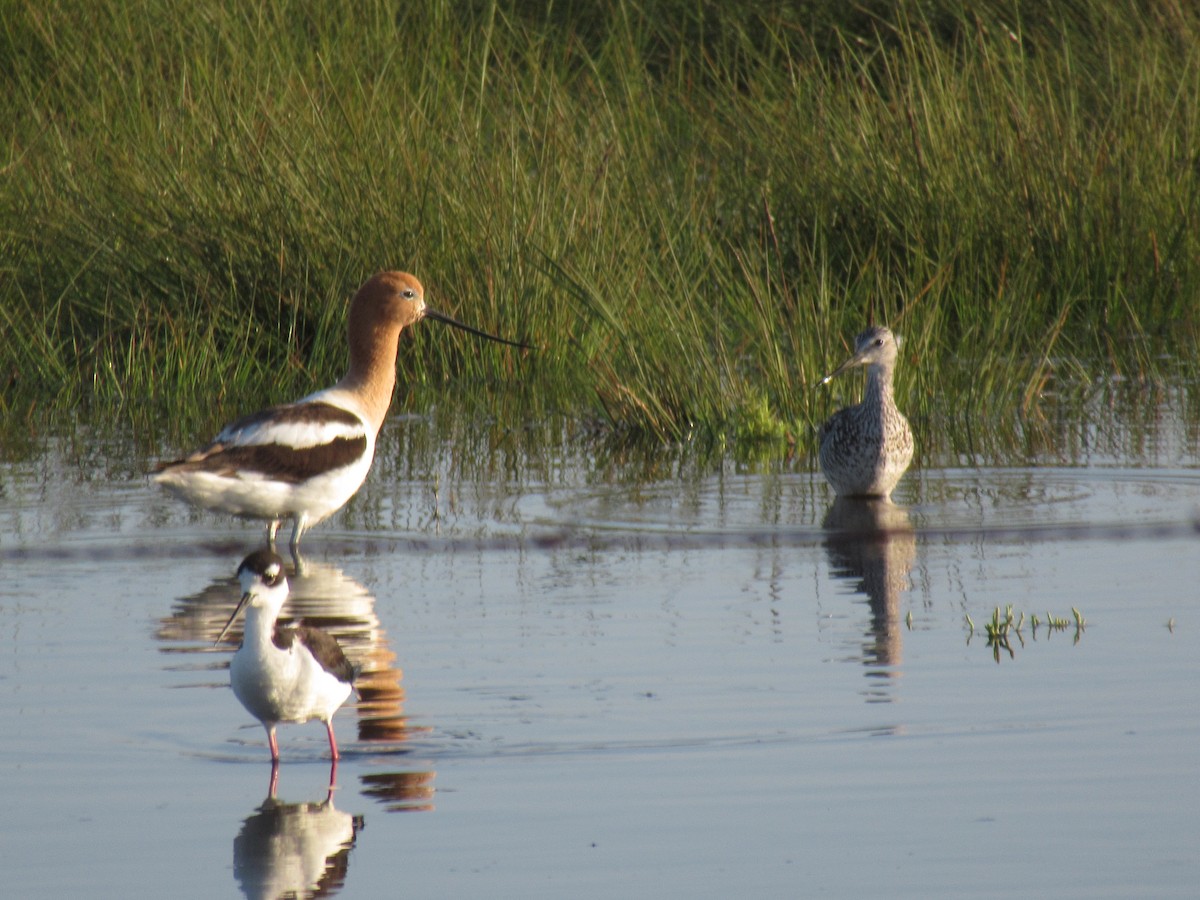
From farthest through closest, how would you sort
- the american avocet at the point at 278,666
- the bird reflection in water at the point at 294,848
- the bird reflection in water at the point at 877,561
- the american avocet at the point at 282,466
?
the american avocet at the point at 282,466
the bird reflection in water at the point at 877,561
the american avocet at the point at 278,666
the bird reflection in water at the point at 294,848

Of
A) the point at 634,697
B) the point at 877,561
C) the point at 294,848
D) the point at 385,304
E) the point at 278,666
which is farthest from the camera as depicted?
the point at 385,304

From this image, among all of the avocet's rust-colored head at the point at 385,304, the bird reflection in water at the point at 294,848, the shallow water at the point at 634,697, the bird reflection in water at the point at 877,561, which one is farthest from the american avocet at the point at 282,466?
the bird reflection in water at the point at 294,848

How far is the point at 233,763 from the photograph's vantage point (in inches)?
211

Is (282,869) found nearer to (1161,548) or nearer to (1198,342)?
(1161,548)

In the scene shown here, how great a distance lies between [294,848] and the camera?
15.4 feet

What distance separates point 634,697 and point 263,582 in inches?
43.8

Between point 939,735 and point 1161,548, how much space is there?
2860mm

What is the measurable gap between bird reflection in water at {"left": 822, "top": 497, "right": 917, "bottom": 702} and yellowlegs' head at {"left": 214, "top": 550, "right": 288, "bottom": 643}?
65.3 inches

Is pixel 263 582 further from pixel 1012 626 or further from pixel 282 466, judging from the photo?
pixel 282 466

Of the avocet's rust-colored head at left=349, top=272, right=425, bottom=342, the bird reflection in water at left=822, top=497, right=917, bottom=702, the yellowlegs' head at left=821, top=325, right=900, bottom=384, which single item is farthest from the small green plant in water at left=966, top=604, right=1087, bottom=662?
the avocet's rust-colored head at left=349, top=272, right=425, bottom=342

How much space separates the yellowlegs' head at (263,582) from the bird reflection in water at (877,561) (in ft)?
5.45

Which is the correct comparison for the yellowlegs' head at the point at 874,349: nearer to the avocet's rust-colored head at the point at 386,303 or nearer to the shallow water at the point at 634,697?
the shallow water at the point at 634,697

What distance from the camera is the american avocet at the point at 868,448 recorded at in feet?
29.6

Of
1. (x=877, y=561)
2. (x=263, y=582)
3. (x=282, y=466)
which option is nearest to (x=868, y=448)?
(x=877, y=561)
